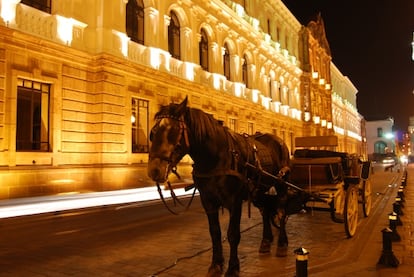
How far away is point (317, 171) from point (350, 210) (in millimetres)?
1033

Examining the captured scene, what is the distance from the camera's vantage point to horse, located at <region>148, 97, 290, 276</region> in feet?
13.5

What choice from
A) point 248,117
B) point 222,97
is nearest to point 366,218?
point 222,97

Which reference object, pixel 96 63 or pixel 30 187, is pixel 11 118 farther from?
pixel 96 63

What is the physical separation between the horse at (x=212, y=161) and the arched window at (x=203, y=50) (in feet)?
71.5

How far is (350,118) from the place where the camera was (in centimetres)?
7769

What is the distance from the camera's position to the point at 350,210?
24.5 feet

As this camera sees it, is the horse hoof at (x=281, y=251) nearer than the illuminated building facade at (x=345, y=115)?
Yes

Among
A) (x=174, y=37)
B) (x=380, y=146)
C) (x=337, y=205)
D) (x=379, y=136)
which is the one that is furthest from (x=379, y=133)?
(x=337, y=205)

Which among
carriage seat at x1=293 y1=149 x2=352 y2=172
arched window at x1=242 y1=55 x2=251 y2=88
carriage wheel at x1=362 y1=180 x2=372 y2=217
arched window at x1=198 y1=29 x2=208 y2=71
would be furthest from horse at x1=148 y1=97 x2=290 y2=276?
arched window at x1=242 y1=55 x2=251 y2=88

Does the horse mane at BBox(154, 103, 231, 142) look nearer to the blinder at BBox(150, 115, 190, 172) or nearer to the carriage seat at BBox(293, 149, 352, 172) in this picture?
the blinder at BBox(150, 115, 190, 172)

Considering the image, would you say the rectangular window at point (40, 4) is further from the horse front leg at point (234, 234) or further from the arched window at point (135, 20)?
the horse front leg at point (234, 234)

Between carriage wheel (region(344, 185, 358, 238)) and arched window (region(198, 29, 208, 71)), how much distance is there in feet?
65.6

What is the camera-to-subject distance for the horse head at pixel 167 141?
398cm

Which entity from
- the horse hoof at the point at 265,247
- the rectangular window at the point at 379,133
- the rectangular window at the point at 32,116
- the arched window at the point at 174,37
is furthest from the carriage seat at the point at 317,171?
the rectangular window at the point at 379,133
